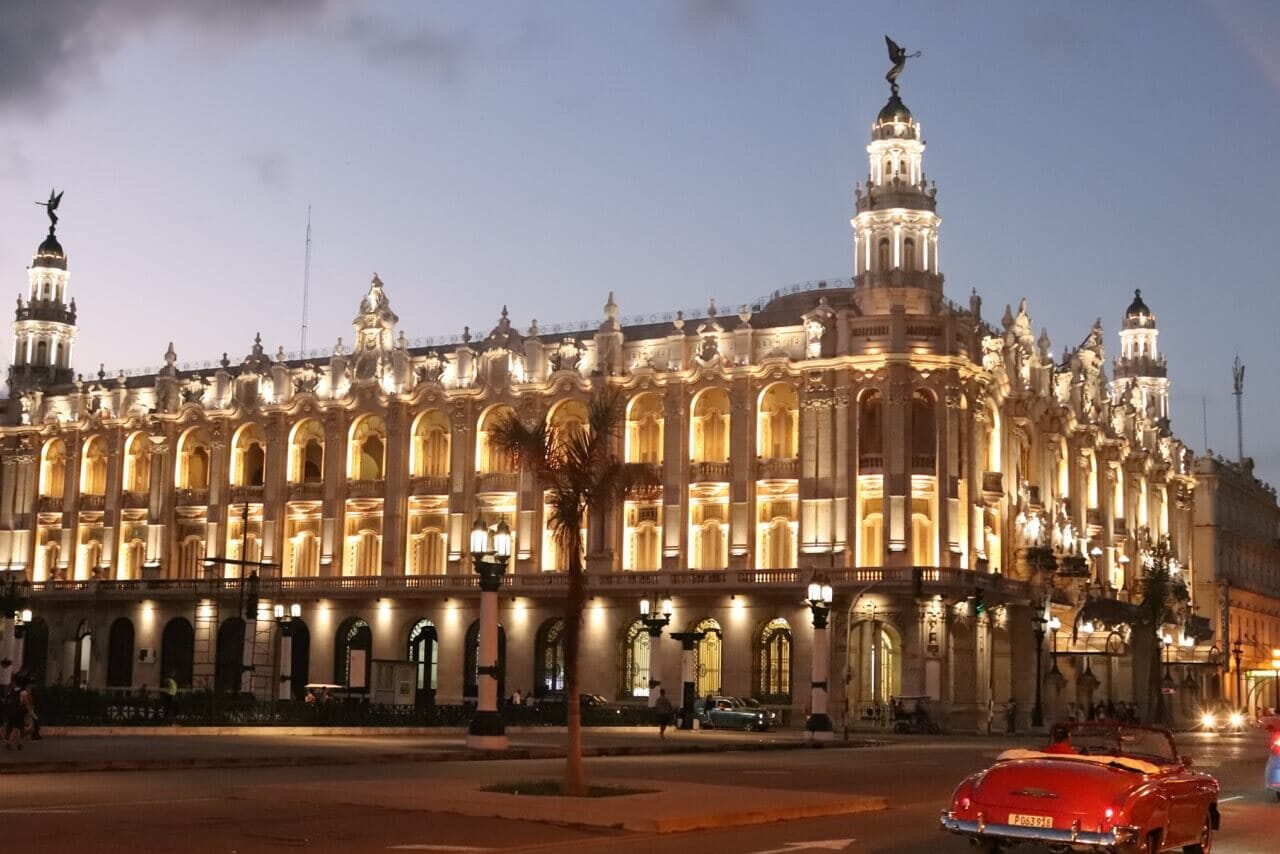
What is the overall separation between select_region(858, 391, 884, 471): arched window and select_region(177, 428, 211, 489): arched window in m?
38.2

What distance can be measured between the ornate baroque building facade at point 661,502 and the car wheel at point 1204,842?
45.6 meters

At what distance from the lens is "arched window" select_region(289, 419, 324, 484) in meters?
91.1

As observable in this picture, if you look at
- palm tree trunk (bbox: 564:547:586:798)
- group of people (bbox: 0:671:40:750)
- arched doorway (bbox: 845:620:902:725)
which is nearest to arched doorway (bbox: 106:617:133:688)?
arched doorway (bbox: 845:620:902:725)

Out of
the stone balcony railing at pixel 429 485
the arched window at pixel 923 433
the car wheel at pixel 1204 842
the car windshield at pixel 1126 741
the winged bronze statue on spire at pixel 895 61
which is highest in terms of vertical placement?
the winged bronze statue on spire at pixel 895 61

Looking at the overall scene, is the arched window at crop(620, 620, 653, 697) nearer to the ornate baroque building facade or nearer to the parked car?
the ornate baroque building facade

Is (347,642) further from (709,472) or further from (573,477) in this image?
(573,477)

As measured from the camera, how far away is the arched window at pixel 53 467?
99.8m

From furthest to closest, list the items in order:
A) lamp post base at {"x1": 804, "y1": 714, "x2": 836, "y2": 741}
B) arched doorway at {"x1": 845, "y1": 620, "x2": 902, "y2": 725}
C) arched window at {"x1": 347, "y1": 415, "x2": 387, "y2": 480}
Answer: arched window at {"x1": 347, "y1": 415, "x2": 387, "y2": 480} < arched doorway at {"x1": 845, "y1": 620, "x2": 902, "y2": 725} < lamp post base at {"x1": 804, "y1": 714, "x2": 836, "y2": 741}

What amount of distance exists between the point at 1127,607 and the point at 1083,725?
2728 inches

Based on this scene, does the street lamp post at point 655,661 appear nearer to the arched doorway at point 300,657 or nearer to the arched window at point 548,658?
the arched window at point 548,658

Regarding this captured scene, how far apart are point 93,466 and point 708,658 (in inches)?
1634

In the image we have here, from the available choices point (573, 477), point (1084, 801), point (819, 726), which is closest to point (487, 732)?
point (573, 477)

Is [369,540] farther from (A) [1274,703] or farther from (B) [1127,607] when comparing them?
(A) [1274,703]

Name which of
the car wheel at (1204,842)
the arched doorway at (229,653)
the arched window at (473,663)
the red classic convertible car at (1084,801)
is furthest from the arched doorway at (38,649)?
the car wheel at (1204,842)
